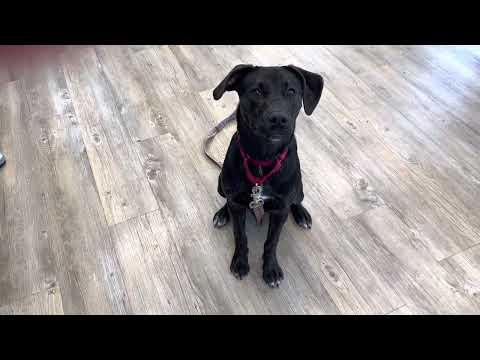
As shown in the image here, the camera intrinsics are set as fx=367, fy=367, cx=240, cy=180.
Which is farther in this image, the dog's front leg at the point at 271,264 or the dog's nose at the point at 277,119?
the dog's front leg at the point at 271,264

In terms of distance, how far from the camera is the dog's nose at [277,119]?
131 cm

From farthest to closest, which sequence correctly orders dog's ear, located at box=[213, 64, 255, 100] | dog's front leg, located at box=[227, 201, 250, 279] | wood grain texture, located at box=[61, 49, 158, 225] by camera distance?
wood grain texture, located at box=[61, 49, 158, 225]
dog's front leg, located at box=[227, 201, 250, 279]
dog's ear, located at box=[213, 64, 255, 100]

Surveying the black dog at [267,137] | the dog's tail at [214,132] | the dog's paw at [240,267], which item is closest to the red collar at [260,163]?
the black dog at [267,137]

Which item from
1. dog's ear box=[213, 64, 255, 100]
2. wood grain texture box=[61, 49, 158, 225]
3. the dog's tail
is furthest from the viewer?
the dog's tail

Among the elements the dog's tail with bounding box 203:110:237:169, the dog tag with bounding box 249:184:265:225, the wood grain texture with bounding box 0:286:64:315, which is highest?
the dog tag with bounding box 249:184:265:225

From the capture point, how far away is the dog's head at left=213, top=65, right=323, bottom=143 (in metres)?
1.34

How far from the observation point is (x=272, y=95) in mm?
1399

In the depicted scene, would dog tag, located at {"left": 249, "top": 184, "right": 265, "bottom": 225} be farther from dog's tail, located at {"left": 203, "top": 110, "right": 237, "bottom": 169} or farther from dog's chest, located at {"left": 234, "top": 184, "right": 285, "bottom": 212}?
dog's tail, located at {"left": 203, "top": 110, "right": 237, "bottom": 169}

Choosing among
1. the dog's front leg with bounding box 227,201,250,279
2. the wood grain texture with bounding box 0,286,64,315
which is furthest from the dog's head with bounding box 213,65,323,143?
the wood grain texture with bounding box 0,286,64,315

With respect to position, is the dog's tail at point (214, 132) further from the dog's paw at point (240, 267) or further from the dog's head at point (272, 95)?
the dog's head at point (272, 95)

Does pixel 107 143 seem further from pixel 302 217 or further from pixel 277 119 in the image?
pixel 277 119

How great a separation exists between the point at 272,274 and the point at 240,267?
0.52 ft

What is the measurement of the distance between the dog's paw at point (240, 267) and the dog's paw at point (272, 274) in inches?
3.8
